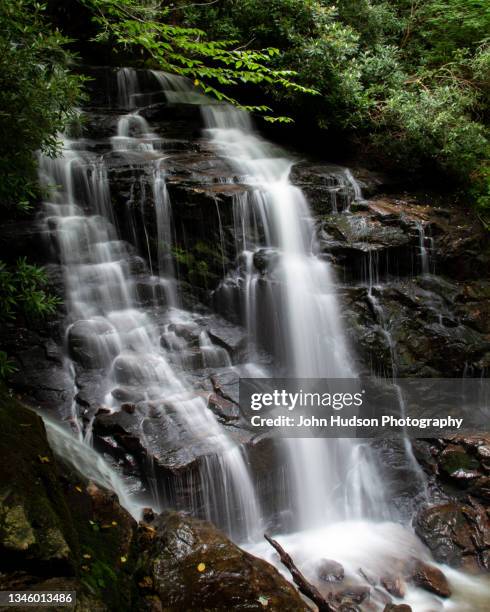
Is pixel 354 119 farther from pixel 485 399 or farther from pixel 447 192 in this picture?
pixel 485 399

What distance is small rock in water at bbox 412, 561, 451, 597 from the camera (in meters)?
4.86

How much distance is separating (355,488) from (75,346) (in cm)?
424

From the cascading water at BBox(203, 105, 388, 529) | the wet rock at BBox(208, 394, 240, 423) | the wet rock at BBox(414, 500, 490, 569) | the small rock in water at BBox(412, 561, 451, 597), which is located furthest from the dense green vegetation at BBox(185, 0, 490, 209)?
Answer: the small rock in water at BBox(412, 561, 451, 597)

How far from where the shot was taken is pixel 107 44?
1140 cm

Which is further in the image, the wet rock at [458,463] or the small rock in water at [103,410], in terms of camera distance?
the wet rock at [458,463]

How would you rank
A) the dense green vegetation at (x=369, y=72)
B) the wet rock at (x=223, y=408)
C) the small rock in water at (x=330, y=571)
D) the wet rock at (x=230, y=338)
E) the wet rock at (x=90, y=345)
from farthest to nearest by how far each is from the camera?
the dense green vegetation at (x=369, y=72) → the wet rock at (x=230, y=338) → the wet rock at (x=90, y=345) → the wet rock at (x=223, y=408) → the small rock in water at (x=330, y=571)

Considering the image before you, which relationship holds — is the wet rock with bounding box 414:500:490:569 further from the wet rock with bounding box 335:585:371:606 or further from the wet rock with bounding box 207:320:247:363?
the wet rock with bounding box 207:320:247:363

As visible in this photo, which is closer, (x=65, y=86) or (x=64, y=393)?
(x=65, y=86)

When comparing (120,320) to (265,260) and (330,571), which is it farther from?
(330,571)

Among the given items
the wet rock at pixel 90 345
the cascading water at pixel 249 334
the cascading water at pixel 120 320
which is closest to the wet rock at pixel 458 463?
the cascading water at pixel 249 334

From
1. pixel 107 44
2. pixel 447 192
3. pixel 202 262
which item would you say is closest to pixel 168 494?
pixel 202 262

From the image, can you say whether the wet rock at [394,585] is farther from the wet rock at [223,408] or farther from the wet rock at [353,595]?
the wet rock at [223,408]

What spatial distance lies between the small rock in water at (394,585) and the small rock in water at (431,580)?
0.63 ft

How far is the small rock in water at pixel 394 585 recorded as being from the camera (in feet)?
15.7
